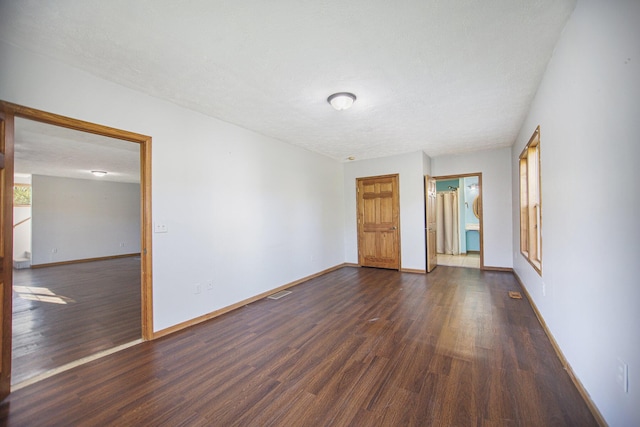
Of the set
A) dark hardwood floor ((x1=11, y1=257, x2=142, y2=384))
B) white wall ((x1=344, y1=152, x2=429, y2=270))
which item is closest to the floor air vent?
dark hardwood floor ((x1=11, y1=257, x2=142, y2=384))

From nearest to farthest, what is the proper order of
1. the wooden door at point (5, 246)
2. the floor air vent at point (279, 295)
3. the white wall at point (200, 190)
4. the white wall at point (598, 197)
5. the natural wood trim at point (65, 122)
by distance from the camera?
1. the white wall at point (598, 197)
2. the wooden door at point (5, 246)
3. the natural wood trim at point (65, 122)
4. the white wall at point (200, 190)
5. the floor air vent at point (279, 295)

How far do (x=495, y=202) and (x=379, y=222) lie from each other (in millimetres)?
2351

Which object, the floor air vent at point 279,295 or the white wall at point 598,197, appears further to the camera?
the floor air vent at point 279,295

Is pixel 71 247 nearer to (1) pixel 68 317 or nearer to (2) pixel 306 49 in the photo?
(1) pixel 68 317

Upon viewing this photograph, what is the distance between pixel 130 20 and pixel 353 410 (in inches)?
113

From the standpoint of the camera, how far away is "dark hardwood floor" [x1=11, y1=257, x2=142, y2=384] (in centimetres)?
232

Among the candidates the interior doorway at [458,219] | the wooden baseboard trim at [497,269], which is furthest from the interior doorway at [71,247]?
the interior doorway at [458,219]

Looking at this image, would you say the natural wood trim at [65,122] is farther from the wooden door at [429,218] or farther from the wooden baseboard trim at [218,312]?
the wooden door at [429,218]

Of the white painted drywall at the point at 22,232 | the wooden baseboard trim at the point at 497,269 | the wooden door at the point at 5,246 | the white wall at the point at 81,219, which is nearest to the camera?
the wooden door at the point at 5,246

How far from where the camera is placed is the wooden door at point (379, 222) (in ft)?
18.3

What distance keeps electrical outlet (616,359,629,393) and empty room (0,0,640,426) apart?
1 cm

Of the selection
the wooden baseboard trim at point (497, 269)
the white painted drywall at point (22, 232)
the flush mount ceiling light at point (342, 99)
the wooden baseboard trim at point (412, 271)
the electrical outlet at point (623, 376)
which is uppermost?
the flush mount ceiling light at point (342, 99)

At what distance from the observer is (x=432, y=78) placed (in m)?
2.44

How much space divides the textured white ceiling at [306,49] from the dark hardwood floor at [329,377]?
8.14ft
